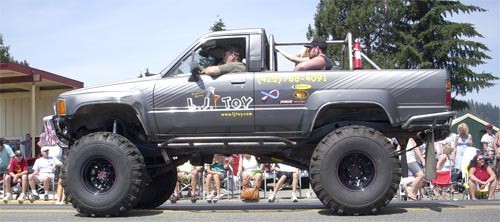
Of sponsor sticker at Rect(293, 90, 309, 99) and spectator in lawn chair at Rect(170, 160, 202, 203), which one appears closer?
sponsor sticker at Rect(293, 90, 309, 99)

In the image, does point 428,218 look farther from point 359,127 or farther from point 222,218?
point 222,218

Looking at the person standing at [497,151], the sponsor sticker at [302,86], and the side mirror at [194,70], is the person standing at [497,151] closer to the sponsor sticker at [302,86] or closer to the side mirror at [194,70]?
the sponsor sticker at [302,86]

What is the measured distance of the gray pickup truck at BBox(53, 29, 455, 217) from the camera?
6824mm

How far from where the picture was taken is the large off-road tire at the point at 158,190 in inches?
326

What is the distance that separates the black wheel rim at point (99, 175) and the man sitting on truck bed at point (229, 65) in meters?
1.66

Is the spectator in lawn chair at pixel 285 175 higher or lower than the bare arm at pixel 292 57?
lower

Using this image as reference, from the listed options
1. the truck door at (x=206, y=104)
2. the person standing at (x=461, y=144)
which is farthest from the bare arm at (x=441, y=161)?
the truck door at (x=206, y=104)

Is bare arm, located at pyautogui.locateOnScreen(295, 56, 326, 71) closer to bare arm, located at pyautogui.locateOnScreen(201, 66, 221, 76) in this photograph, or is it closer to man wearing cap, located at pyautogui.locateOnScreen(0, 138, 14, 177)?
bare arm, located at pyautogui.locateOnScreen(201, 66, 221, 76)

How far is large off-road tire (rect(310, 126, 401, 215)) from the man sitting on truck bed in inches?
56.5

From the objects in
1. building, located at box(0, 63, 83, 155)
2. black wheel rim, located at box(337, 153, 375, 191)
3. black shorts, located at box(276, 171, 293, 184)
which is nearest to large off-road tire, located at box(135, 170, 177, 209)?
black wheel rim, located at box(337, 153, 375, 191)

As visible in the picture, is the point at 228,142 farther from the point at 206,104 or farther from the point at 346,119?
the point at 346,119

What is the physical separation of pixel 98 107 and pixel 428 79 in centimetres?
399

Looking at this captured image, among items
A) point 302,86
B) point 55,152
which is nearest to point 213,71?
point 302,86

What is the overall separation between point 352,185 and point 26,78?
18.2 metres
